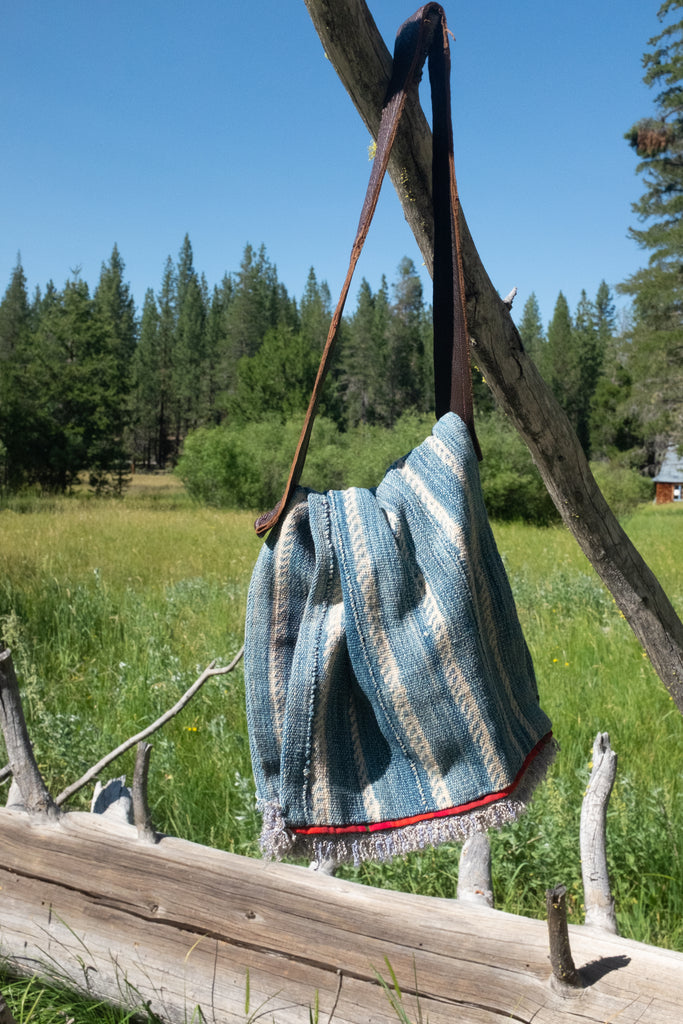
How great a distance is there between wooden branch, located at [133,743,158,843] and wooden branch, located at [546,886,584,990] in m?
1.04

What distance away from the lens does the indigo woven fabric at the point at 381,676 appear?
43.0 inches

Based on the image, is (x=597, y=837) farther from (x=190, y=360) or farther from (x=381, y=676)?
(x=190, y=360)

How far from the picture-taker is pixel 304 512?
116 centimetres

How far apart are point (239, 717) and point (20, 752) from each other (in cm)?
195

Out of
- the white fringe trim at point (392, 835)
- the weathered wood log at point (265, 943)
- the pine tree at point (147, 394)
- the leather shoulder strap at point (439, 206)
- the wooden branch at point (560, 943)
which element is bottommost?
the weathered wood log at point (265, 943)

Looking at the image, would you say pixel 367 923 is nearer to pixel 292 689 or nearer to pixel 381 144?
pixel 292 689

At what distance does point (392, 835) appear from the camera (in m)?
1.13

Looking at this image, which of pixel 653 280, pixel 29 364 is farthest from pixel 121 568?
pixel 29 364

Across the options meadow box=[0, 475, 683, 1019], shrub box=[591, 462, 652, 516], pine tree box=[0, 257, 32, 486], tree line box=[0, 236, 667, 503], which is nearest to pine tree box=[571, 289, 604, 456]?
tree line box=[0, 236, 667, 503]

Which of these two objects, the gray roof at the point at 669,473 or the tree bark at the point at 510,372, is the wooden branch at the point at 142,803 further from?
the gray roof at the point at 669,473

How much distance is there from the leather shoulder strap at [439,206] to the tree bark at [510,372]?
1.3 inches

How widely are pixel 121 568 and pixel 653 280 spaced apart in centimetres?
2751

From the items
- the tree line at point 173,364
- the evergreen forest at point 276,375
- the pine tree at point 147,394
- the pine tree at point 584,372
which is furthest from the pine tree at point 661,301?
the pine tree at point 147,394

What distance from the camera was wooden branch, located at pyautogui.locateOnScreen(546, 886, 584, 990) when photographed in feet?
4.02
